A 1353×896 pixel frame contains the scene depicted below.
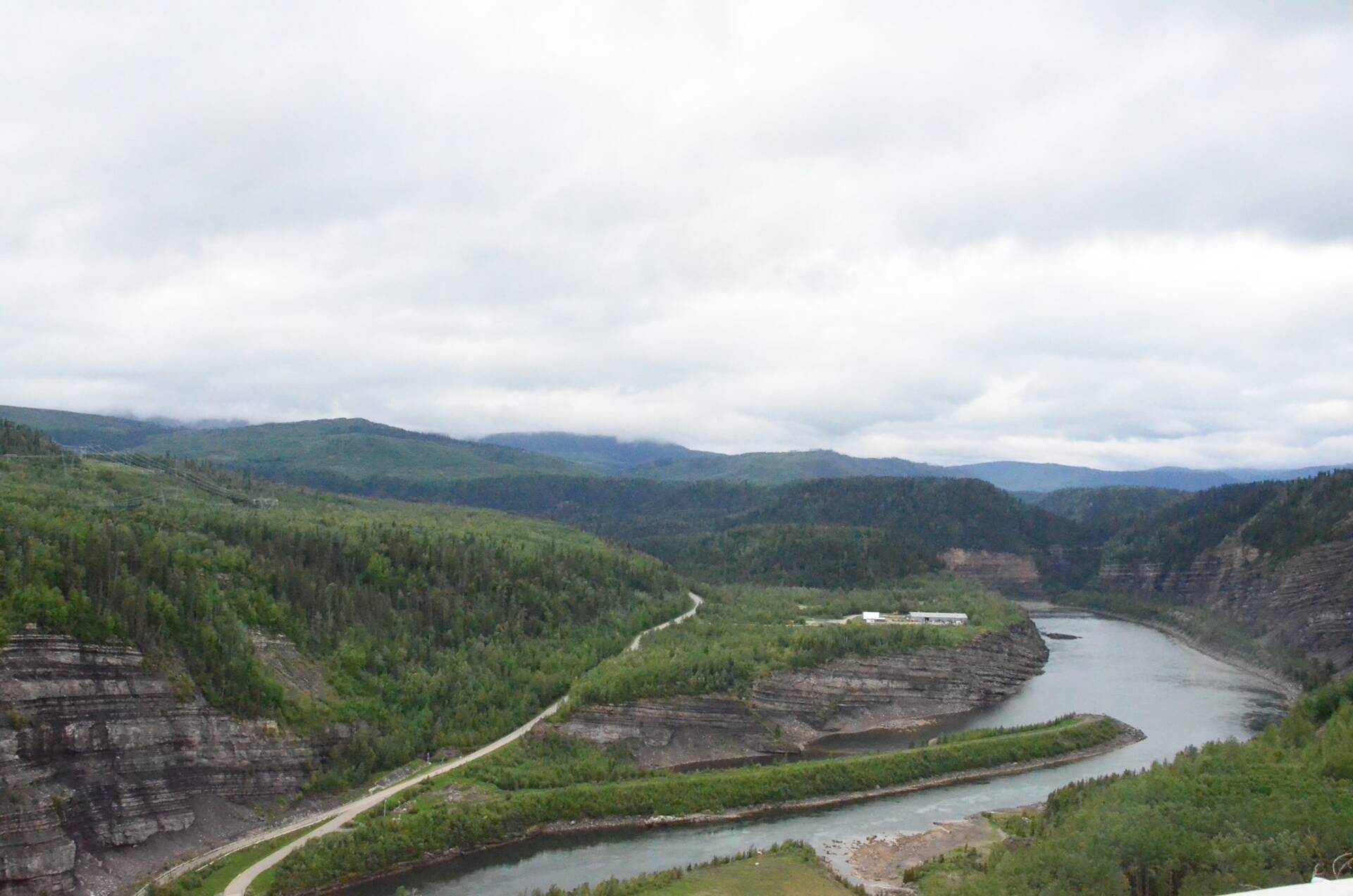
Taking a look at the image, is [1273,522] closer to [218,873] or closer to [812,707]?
[812,707]

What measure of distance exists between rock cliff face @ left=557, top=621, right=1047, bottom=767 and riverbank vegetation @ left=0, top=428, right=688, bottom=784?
8580mm

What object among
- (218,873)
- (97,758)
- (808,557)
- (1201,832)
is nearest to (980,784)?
(1201,832)

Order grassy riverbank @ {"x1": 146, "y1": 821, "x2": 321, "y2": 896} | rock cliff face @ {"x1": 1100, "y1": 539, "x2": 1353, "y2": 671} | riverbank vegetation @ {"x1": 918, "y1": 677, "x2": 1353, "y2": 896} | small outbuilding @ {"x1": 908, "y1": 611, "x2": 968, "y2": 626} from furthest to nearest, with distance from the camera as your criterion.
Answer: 1. rock cliff face @ {"x1": 1100, "y1": 539, "x2": 1353, "y2": 671}
2. small outbuilding @ {"x1": 908, "y1": 611, "x2": 968, "y2": 626}
3. grassy riverbank @ {"x1": 146, "y1": 821, "x2": 321, "y2": 896}
4. riverbank vegetation @ {"x1": 918, "y1": 677, "x2": 1353, "y2": 896}

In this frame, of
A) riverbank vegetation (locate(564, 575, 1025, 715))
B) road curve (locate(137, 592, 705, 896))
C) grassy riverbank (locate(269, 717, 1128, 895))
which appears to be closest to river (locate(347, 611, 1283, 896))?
grassy riverbank (locate(269, 717, 1128, 895))

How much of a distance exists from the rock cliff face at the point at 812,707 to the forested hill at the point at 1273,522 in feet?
175

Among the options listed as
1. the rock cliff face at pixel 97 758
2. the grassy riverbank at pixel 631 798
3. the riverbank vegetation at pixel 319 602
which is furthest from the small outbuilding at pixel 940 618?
the rock cliff face at pixel 97 758

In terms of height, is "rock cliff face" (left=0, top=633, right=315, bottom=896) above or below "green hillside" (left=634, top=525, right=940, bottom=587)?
below

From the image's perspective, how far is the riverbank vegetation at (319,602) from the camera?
2467 inches

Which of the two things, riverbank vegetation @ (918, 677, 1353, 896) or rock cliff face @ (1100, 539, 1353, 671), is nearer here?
riverbank vegetation @ (918, 677, 1353, 896)

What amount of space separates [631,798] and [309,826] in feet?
71.3

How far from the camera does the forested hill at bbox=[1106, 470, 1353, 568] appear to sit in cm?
14050

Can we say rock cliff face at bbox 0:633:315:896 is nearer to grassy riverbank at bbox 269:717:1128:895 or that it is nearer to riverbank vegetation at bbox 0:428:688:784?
riverbank vegetation at bbox 0:428:688:784

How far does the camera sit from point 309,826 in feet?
199

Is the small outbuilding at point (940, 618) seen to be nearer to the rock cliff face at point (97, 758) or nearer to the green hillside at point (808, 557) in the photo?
the green hillside at point (808, 557)
